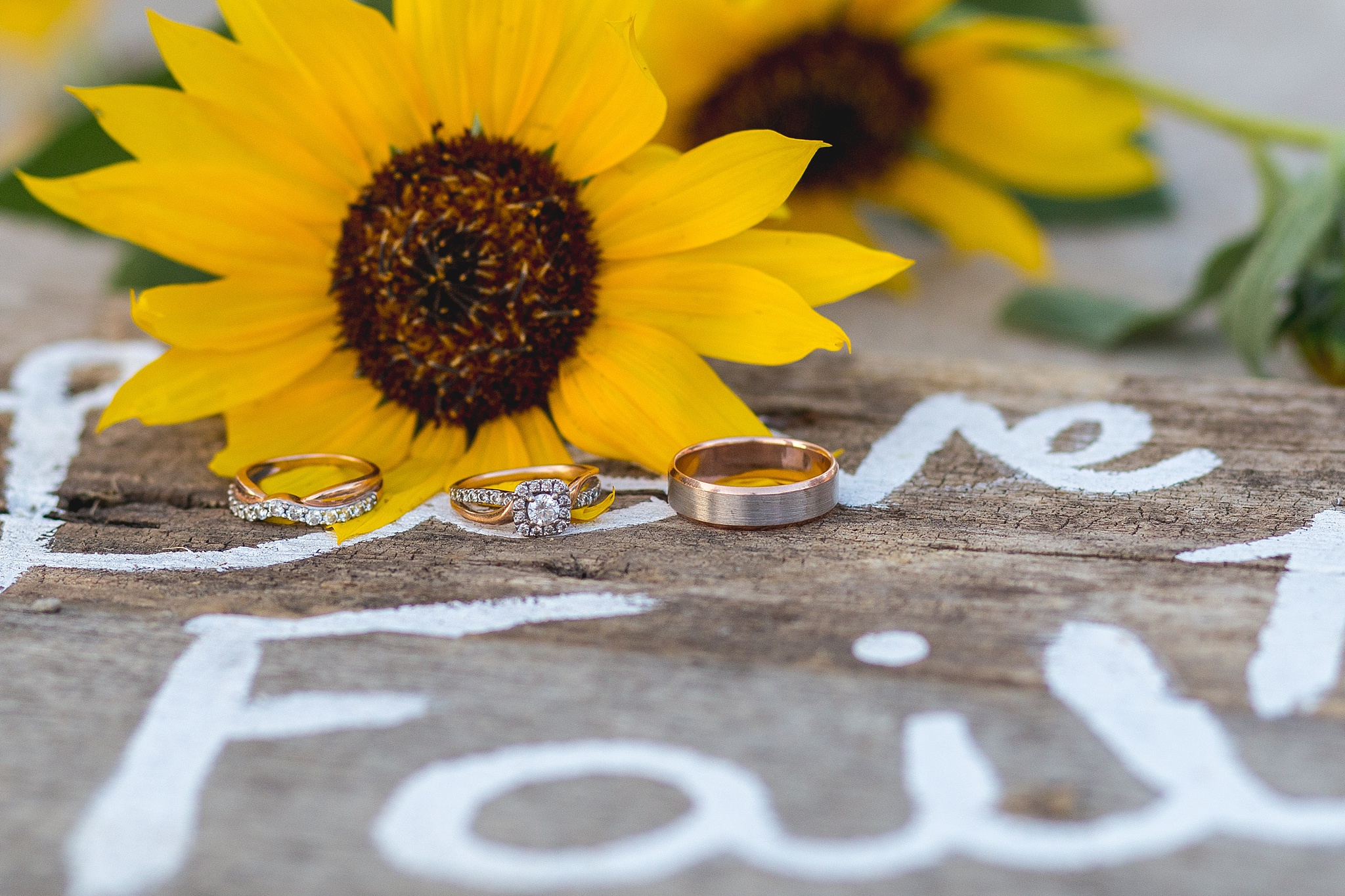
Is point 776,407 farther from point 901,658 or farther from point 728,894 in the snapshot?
point 728,894

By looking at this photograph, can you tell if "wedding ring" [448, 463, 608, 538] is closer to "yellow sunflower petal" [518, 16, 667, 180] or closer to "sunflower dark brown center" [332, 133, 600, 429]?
"sunflower dark brown center" [332, 133, 600, 429]

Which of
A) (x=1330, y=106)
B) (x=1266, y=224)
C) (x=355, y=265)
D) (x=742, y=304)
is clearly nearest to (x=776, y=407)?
(x=742, y=304)

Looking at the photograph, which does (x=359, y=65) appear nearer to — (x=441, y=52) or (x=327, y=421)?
(x=441, y=52)

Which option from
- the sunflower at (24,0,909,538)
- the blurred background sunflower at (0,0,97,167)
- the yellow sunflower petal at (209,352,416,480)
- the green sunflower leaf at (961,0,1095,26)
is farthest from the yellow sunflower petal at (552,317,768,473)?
the blurred background sunflower at (0,0,97,167)

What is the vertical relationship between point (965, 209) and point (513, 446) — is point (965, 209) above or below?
above

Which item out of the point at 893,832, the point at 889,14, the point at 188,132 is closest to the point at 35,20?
the point at 188,132

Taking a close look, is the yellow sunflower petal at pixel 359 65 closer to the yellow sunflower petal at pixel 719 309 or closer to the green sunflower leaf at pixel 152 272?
the yellow sunflower petal at pixel 719 309
